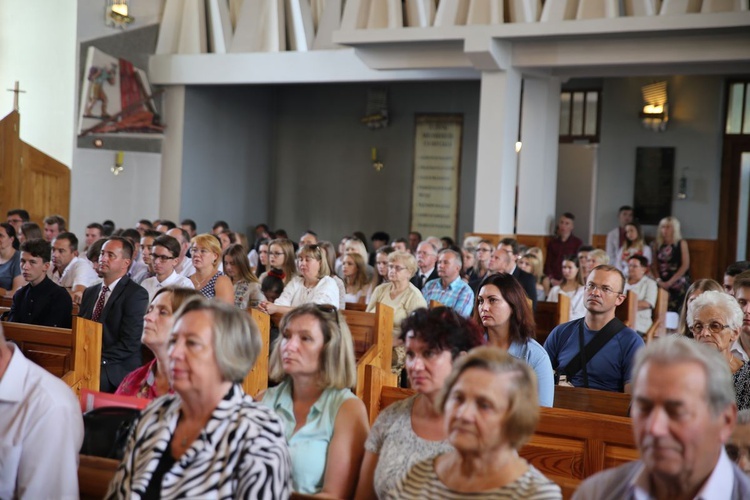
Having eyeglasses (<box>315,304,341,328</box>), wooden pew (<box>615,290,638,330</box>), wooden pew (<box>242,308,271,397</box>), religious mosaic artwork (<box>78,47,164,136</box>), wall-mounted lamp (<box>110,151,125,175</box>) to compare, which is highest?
religious mosaic artwork (<box>78,47,164,136</box>)

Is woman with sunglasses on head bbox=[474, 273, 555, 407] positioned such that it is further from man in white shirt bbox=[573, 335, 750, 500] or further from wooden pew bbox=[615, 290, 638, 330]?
wooden pew bbox=[615, 290, 638, 330]

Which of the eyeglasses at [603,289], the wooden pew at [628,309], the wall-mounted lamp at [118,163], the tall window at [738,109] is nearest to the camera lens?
the eyeglasses at [603,289]

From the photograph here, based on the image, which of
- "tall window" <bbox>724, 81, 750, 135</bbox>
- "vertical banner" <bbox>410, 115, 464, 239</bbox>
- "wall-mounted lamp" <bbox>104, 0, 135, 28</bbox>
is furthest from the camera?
"vertical banner" <bbox>410, 115, 464, 239</bbox>

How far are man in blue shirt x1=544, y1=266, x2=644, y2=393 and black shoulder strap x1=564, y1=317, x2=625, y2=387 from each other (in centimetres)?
1

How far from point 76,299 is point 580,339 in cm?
409

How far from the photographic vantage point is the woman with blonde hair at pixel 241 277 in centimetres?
700

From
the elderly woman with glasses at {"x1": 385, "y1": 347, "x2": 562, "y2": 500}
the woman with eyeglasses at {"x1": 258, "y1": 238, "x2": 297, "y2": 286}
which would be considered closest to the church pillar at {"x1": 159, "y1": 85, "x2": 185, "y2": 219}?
the woman with eyeglasses at {"x1": 258, "y1": 238, "x2": 297, "y2": 286}

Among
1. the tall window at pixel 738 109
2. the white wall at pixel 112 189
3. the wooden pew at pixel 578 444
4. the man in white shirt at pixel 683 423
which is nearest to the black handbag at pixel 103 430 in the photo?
the wooden pew at pixel 578 444

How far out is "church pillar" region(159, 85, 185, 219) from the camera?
43.3 feet

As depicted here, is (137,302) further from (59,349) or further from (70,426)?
(70,426)

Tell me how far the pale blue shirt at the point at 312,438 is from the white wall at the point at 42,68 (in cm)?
1005

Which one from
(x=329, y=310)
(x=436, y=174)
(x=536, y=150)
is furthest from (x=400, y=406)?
(x=436, y=174)

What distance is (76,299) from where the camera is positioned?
6820mm

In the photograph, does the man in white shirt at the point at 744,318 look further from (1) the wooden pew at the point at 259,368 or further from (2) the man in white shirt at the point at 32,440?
(2) the man in white shirt at the point at 32,440
